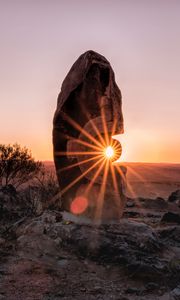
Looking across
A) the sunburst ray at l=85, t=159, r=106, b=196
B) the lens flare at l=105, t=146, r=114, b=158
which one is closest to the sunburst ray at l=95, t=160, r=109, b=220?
the sunburst ray at l=85, t=159, r=106, b=196

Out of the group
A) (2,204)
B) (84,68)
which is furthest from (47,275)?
(2,204)

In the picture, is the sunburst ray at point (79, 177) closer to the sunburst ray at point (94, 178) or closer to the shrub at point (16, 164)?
the sunburst ray at point (94, 178)

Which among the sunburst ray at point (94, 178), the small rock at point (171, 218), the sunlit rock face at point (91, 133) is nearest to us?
→ the sunlit rock face at point (91, 133)

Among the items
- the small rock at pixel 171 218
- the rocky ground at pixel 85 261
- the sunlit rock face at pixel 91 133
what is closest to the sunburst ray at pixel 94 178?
the sunlit rock face at pixel 91 133

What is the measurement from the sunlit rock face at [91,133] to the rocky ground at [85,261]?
0.46 meters

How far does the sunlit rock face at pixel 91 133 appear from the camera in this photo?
784cm

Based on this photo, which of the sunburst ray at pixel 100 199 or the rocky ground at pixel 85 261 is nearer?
the rocky ground at pixel 85 261

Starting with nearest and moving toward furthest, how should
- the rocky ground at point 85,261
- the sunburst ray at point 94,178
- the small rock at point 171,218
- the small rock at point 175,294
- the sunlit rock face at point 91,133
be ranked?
the small rock at point 175,294, the rocky ground at point 85,261, the sunlit rock face at point 91,133, the sunburst ray at point 94,178, the small rock at point 171,218

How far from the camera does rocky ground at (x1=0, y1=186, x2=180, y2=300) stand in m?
5.77

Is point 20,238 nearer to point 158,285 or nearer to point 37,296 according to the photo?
point 37,296

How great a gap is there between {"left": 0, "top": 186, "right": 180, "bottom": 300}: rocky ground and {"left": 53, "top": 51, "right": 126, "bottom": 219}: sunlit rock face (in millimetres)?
460

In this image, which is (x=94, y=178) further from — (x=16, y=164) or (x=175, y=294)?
(x=16, y=164)

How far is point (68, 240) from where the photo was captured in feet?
24.4

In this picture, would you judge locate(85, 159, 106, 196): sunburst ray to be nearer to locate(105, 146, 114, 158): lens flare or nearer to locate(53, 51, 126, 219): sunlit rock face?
locate(53, 51, 126, 219): sunlit rock face
